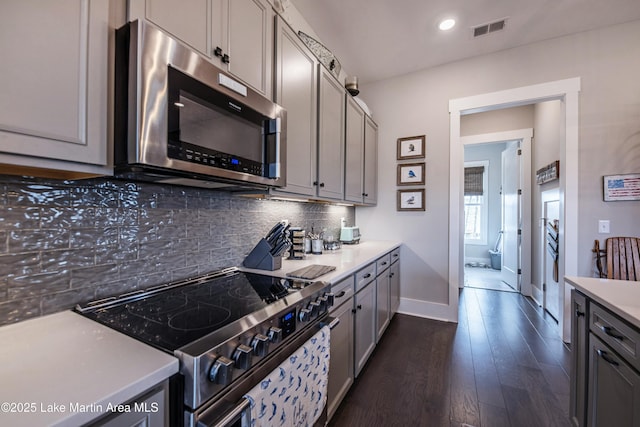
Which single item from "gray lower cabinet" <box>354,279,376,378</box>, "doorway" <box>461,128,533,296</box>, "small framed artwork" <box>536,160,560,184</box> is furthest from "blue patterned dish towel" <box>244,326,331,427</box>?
"doorway" <box>461,128,533,296</box>

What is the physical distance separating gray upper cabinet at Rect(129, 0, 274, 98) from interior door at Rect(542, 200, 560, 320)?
3.58 metres

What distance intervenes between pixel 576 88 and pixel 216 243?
11.7ft

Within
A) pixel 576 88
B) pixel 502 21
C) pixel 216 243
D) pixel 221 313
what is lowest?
pixel 221 313

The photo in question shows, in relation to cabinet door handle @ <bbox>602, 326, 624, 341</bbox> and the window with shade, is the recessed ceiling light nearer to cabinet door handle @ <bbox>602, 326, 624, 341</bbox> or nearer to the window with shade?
cabinet door handle @ <bbox>602, 326, 624, 341</bbox>

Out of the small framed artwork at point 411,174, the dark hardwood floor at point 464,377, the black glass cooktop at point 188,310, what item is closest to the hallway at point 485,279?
the dark hardwood floor at point 464,377

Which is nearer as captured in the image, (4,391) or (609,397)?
(4,391)

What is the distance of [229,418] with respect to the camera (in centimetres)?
72

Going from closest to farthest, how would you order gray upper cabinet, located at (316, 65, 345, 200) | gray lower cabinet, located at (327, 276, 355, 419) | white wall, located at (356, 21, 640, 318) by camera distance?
gray lower cabinet, located at (327, 276, 355, 419) → gray upper cabinet, located at (316, 65, 345, 200) → white wall, located at (356, 21, 640, 318)

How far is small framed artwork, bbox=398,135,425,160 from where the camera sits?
3.24 metres

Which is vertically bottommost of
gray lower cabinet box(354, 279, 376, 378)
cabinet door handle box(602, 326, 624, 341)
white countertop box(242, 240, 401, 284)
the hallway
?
the hallway

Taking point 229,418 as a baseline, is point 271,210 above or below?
above

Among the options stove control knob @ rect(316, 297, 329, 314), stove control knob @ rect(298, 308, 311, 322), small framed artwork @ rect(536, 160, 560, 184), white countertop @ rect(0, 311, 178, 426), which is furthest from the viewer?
small framed artwork @ rect(536, 160, 560, 184)

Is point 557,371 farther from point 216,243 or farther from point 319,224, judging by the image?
point 216,243

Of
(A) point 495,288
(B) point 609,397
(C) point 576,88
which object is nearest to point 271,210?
(B) point 609,397
